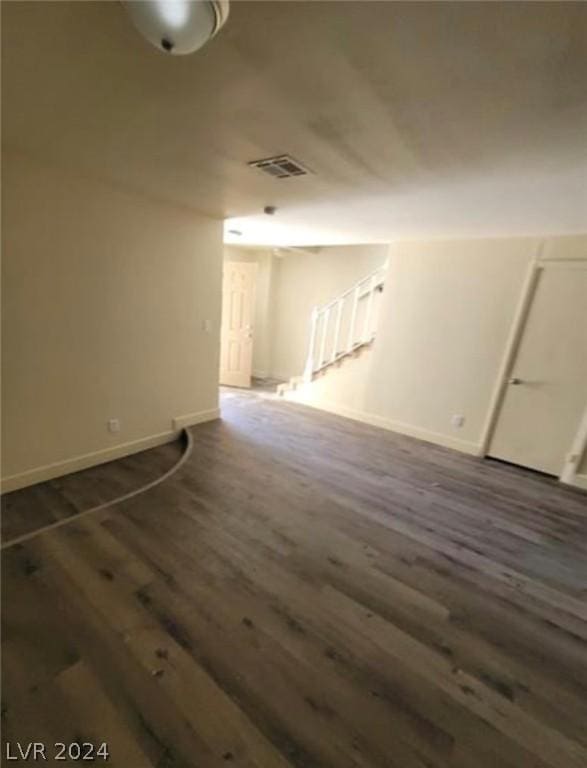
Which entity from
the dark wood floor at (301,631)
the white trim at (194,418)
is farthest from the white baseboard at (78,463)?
the dark wood floor at (301,631)

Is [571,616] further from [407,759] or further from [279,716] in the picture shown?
[279,716]

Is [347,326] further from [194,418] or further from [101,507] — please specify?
[101,507]


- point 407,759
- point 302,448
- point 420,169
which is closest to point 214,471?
point 302,448

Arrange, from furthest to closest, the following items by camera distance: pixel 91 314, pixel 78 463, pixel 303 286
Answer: pixel 303 286 → pixel 78 463 → pixel 91 314

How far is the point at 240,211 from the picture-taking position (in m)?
3.20

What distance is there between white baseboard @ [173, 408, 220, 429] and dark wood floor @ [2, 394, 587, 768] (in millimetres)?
949

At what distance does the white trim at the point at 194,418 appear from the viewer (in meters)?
3.64

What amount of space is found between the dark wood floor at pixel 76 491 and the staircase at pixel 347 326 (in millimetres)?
2701

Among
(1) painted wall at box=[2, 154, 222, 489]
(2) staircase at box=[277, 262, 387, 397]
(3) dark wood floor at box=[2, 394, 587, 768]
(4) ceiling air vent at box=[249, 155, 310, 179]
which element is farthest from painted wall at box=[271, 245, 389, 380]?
(3) dark wood floor at box=[2, 394, 587, 768]

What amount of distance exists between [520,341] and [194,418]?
348cm

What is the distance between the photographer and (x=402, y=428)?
14.0 ft

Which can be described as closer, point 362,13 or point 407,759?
point 362,13

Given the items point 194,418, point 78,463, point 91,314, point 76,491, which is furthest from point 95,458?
point 91,314

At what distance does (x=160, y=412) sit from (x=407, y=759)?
3.02m
